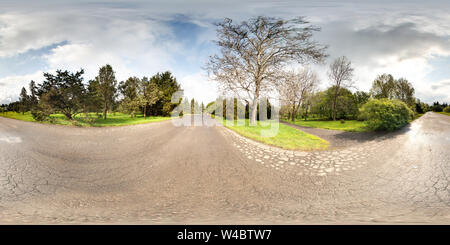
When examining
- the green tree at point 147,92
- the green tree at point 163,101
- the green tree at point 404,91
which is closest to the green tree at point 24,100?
the green tree at point 147,92

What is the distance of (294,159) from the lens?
2.61m

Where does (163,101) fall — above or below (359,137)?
above

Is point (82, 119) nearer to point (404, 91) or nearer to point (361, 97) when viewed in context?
point (361, 97)

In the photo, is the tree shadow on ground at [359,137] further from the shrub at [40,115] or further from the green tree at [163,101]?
the shrub at [40,115]

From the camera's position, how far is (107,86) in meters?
2.80

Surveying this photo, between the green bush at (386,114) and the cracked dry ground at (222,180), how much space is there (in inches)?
7.4

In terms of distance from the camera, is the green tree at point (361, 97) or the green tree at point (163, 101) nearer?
the green tree at point (361, 97)

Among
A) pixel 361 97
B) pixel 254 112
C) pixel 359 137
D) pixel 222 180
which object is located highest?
pixel 361 97

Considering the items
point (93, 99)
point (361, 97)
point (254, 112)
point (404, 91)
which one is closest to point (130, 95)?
point (93, 99)

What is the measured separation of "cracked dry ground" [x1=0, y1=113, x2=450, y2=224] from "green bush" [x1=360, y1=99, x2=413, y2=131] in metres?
0.19

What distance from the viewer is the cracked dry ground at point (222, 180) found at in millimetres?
1669

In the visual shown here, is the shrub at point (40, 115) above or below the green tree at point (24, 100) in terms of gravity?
below

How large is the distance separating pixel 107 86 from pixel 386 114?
5.78 meters
